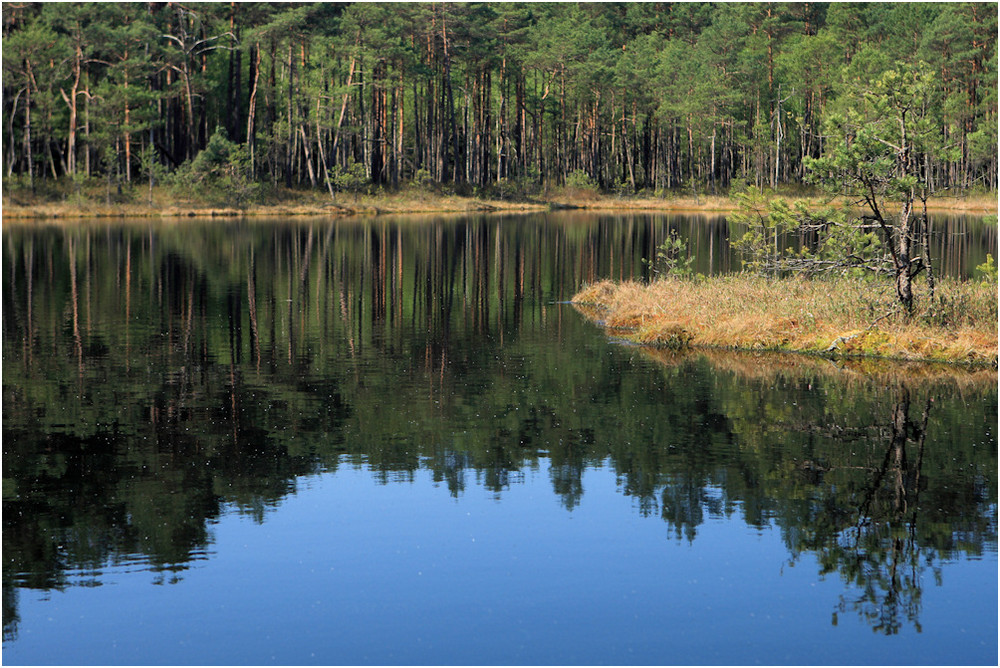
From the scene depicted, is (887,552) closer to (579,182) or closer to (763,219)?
(763,219)

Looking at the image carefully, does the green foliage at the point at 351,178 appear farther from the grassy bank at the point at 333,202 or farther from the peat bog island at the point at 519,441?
the peat bog island at the point at 519,441

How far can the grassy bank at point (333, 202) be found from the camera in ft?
240

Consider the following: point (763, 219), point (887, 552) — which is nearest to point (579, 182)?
point (763, 219)

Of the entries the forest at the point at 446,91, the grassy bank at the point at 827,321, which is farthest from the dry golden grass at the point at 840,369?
the forest at the point at 446,91

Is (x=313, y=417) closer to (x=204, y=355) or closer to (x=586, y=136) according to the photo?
(x=204, y=355)

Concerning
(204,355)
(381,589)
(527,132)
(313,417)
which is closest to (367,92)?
(527,132)

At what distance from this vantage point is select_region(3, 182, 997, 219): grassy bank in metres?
73.0

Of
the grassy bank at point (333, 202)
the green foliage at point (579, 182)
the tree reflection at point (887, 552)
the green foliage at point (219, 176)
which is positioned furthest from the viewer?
the green foliage at point (579, 182)

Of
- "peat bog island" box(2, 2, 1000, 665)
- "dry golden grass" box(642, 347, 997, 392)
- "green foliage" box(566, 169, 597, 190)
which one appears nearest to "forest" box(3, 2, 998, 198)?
"green foliage" box(566, 169, 597, 190)

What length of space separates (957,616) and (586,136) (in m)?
103

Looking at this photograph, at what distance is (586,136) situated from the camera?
111438mm

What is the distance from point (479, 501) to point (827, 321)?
12.7 metres

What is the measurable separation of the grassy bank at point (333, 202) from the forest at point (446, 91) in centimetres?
113

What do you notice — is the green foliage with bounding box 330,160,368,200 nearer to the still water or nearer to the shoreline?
the shoreline
